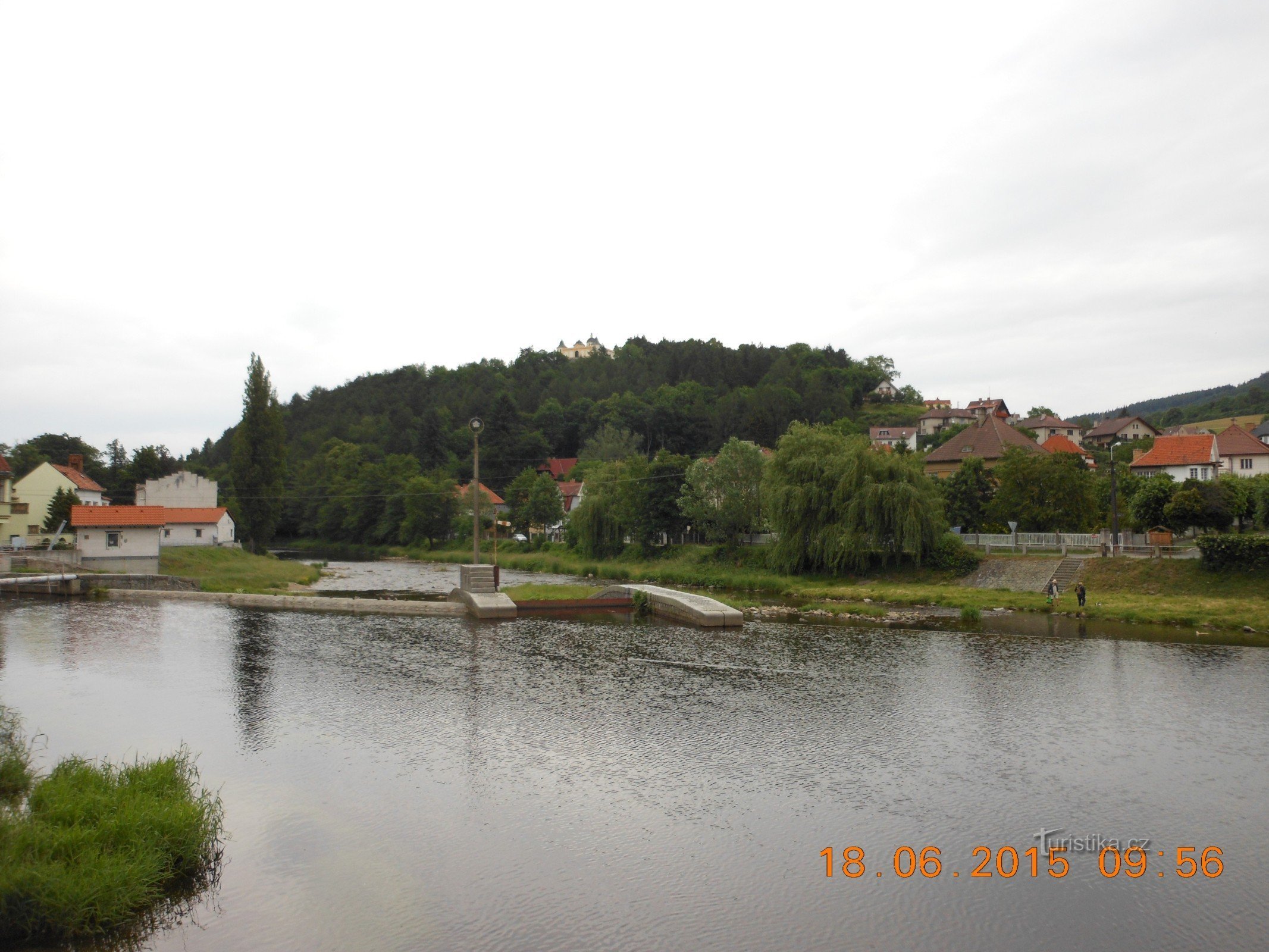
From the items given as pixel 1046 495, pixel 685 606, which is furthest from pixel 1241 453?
pixel 685 606

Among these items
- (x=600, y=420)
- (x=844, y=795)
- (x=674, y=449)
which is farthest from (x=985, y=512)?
(x=600, y=420)

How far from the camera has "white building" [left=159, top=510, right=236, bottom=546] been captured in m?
55.4

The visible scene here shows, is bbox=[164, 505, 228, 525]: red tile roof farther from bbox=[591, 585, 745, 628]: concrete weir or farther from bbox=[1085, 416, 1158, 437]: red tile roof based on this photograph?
bbox=[1085, 416, 1158, 437]: red tile roof

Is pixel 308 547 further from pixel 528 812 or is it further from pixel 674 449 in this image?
pixel 528 812

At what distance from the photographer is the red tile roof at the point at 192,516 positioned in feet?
183

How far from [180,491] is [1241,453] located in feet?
279

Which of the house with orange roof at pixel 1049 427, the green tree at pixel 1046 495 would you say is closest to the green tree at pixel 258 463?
the green tree at pixel 1046 495

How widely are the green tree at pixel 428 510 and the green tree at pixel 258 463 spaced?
41.8ft

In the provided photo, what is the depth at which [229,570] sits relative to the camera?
154 feet

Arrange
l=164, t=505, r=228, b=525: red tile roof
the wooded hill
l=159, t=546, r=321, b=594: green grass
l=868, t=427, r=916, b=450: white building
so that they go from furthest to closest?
l=868, t=427, r=916, b=450: white building < the wooded hill < l=164, t=505, r=228, b=525: red tile roof < l=159, t=546, r=321, b=594: green grass

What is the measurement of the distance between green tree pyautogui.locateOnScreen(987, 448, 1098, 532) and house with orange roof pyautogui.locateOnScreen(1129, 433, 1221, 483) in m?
26.4

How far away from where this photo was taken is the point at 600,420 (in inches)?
4545

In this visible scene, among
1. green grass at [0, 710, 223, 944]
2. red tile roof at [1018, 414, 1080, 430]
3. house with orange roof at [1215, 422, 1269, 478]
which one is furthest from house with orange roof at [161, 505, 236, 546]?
red tile roof at [1018, 414, 1080, 430]

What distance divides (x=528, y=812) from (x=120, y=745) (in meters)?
7.31
